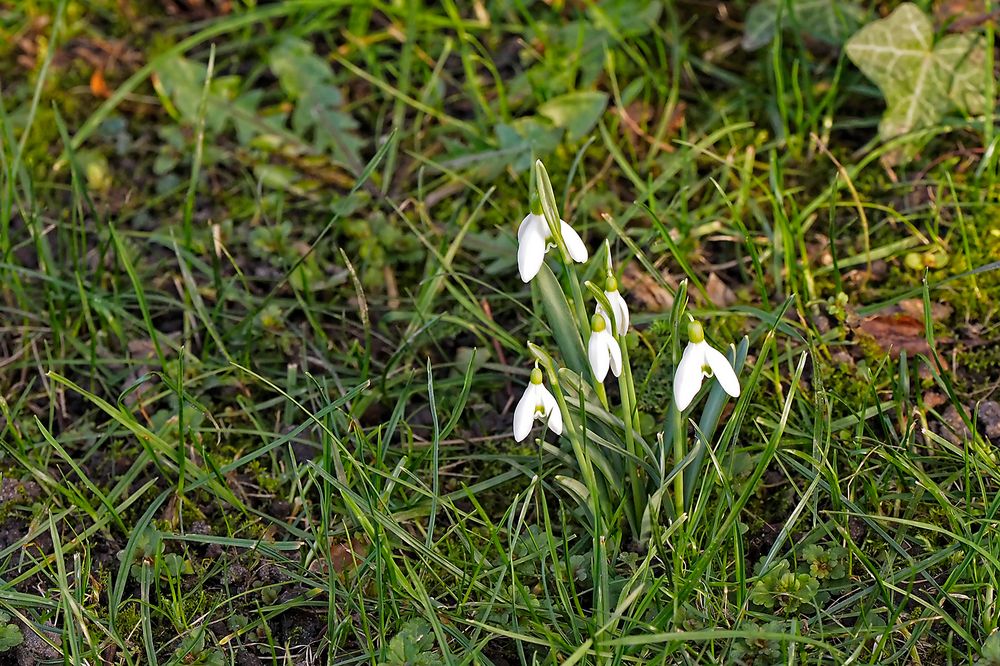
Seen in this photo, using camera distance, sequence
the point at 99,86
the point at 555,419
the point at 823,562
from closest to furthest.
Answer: the point at 555,419
the point at 823,562
the point at 99,86

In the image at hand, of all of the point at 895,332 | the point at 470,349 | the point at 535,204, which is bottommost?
the point at 895,332

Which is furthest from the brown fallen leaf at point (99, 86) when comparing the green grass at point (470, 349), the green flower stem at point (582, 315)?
the green flower stem at point (582, 315)

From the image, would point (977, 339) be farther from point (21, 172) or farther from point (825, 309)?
point (21, 172)

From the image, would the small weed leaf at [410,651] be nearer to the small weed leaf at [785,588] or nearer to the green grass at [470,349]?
the green grass at [470,349]

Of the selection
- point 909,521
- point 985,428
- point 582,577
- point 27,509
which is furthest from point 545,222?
point 27,509

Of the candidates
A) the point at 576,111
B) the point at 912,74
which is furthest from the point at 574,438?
the point at 912,74

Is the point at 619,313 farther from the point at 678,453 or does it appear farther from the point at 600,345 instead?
the point at 678,453
